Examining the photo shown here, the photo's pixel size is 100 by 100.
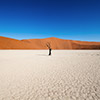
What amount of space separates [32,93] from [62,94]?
1585 millimetres

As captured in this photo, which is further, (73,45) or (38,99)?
(73,45)

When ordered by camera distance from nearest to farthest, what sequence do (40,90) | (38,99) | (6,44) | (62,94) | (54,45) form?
(38,99), (62,94), (40,90), (6,44), (54,45)

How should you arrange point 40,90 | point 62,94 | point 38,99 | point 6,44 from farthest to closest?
point 6,44 → point 40,90 → point 62,94 → point 38,99

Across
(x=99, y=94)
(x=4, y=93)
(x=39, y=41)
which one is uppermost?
(x=39, y=41)

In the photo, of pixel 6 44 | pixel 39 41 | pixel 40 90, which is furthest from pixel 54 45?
pixel 40 90

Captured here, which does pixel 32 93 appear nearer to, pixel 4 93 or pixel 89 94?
pixel 4 93

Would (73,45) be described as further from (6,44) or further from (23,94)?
(23,94)

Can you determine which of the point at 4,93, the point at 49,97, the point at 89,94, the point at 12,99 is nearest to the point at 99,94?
the point at 89,94

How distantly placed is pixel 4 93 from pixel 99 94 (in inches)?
194

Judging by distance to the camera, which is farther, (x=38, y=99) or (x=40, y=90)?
(x=40, y=90)

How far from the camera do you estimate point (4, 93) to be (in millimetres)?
3727

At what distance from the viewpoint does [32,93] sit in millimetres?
3707

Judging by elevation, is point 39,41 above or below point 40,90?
above

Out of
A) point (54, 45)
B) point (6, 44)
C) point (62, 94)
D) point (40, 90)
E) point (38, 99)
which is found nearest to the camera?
point (38, 99)
